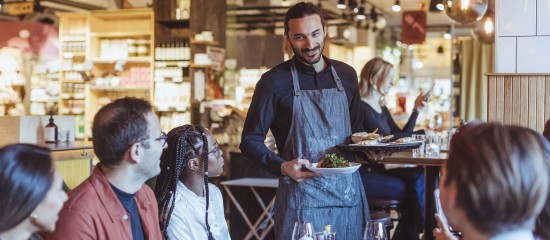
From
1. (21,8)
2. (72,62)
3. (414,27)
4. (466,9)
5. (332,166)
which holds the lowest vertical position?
(332,166)

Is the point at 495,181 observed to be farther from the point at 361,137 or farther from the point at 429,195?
the point at 429,195

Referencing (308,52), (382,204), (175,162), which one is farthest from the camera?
(382,204)

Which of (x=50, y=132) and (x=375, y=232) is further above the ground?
(x=50, y=132)

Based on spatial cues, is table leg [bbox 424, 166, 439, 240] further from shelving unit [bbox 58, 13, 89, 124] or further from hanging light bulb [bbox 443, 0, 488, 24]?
shelving unit [bbox 58, 13, 89, 124]

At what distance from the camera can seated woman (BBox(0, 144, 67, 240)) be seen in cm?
178

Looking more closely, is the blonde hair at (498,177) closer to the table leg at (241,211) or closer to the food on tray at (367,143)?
the food on tray at (367,143)

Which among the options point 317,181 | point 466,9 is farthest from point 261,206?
point 317,181

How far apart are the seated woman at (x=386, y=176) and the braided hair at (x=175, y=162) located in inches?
92.1

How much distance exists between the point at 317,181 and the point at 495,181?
6.35 feet

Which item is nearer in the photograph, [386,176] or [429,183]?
[429,183]

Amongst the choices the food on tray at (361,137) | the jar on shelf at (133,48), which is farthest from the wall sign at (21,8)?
the food on tray at (361,137)

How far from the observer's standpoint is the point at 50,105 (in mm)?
12828

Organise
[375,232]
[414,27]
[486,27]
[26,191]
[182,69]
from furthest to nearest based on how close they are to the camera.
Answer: [414,27] → [182,69] → [486,27] → [375,232] → [26,191]

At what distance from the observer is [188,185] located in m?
3.05
